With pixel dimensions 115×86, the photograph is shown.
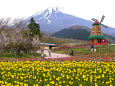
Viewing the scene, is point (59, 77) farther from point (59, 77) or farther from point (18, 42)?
point (18, 42)

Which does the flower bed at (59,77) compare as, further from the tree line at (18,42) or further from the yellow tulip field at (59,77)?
the tree line at (18,42)

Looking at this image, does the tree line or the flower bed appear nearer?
the flower bed

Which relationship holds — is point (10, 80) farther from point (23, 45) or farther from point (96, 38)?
point (96, 38)

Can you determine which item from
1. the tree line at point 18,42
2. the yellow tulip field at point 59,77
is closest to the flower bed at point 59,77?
the yellow tulip field at point 59,77

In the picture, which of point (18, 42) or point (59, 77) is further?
point (18, 42)

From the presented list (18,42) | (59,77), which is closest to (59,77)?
(59,77)

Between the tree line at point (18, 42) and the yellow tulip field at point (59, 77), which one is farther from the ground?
the tree line at point (18, 42)

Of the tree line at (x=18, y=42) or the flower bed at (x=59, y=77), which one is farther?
the tree line at (x=18, y=42)

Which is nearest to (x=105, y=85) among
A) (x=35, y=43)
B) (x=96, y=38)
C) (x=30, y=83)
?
(x=30, y=83)

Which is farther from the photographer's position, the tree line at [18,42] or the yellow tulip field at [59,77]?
the tree line at [18,42]

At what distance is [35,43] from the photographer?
3155 cm

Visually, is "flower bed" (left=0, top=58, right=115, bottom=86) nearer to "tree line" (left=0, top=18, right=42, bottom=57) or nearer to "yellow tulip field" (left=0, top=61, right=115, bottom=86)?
"yellow tulip field" (left=0, top=61, right=115, bottom=86)

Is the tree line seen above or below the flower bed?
above

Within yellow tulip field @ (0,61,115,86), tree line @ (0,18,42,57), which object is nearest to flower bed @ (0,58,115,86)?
yellow tulip field @ (0,61,115,86)
